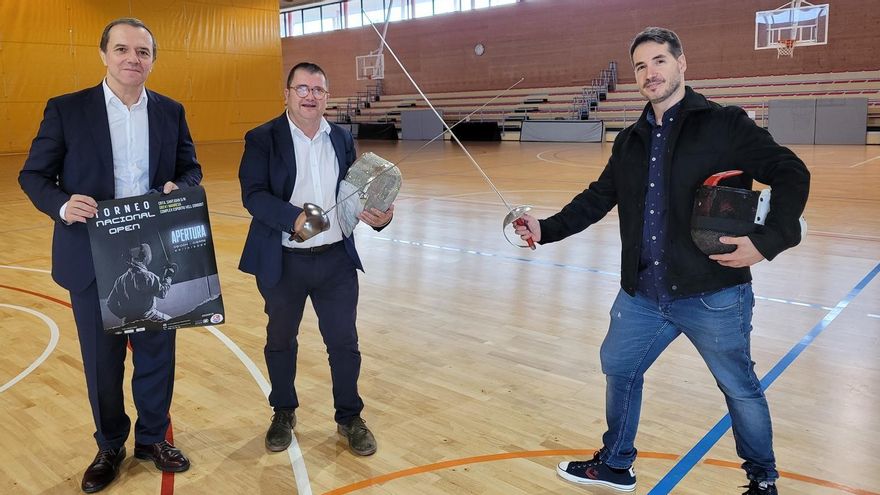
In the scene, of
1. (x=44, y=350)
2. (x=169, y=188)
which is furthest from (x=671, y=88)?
(x=44, y=350)

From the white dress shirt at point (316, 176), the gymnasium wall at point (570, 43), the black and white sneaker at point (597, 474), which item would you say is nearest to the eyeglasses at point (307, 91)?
the white dress shirt at point (316, 176)

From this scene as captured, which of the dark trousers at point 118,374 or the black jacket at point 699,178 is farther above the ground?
the black jacket at point 699,178

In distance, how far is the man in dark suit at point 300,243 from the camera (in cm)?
268

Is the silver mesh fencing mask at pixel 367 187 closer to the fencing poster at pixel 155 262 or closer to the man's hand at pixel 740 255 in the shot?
the fencing poster at pixel 155 262

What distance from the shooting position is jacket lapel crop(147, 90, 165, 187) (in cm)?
263

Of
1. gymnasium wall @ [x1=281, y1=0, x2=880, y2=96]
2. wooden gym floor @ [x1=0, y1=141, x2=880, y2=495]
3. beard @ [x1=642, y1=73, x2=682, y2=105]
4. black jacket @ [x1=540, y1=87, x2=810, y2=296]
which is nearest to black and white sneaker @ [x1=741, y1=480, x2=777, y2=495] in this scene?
wooden gym floor @ [x1=0, y1=141, x2=880, y2=495]

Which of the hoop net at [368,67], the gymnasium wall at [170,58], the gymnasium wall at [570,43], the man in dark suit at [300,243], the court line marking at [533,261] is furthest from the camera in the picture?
the hoop net at [368,67]

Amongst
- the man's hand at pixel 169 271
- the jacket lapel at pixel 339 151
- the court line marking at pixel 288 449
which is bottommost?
the court line marking at pixel 288 449

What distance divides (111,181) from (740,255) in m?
2.14

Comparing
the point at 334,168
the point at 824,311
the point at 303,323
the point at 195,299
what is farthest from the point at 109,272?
the point at 824,311

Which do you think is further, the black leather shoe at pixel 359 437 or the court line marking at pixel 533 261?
the court line marking at pixel 533 261

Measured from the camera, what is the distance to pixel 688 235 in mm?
2215

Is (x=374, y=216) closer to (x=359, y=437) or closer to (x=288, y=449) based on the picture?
(x=359, y=437)

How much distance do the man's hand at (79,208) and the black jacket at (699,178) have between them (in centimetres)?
180
